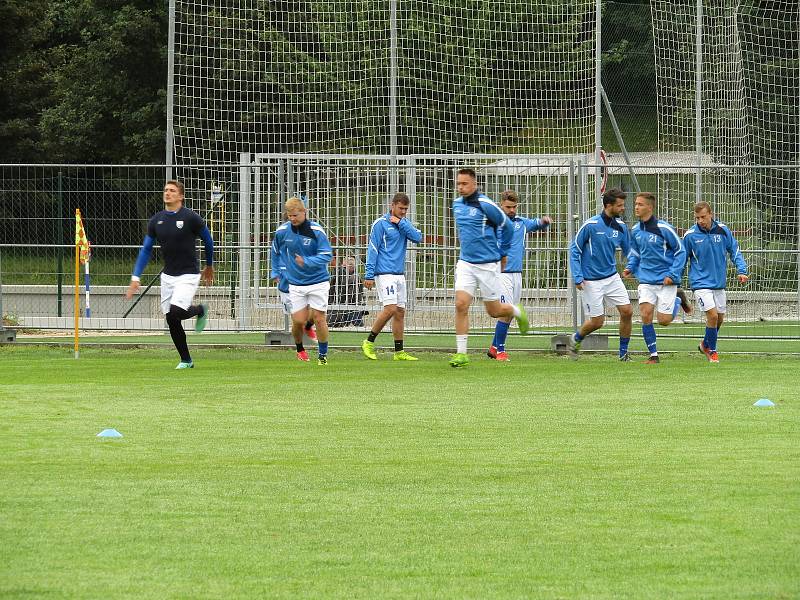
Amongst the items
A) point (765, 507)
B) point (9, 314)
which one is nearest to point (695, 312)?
point (9, 314)

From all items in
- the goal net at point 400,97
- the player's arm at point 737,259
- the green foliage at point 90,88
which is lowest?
the player's arm at point 737,259

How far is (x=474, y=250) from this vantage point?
1581 cm

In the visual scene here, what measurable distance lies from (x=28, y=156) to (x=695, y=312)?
1064 inches

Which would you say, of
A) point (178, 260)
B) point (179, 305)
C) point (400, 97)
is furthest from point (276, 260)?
point (400, 97)

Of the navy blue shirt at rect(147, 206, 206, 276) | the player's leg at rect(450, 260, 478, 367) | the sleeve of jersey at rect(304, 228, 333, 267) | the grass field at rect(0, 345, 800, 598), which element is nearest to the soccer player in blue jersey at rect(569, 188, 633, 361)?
the player's leg at rect(450, 260, 478, 367)

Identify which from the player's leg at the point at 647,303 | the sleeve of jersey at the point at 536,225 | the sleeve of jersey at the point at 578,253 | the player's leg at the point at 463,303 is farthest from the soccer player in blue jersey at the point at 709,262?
the player's leg at the point at 463,303

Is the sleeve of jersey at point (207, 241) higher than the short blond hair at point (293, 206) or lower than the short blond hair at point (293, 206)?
lower

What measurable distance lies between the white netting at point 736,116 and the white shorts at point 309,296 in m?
9.96

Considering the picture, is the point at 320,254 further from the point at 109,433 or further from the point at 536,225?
the point at 109,433

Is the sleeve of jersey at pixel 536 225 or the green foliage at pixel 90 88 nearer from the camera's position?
the sleeve of jersey at pixel 536 225

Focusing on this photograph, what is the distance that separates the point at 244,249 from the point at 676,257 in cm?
660

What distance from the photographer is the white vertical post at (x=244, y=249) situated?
2034 cm

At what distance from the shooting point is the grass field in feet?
18.1

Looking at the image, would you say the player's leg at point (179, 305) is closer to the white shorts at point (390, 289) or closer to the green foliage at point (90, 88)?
the white shorts at point (390, 289)
